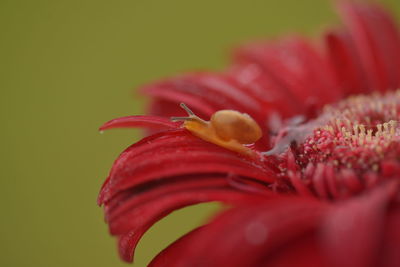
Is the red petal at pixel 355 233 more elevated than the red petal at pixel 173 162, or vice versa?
the red petal at pixel 173 162

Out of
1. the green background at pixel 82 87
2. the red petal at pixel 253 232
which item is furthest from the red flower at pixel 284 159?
the green background at pixel 82 87

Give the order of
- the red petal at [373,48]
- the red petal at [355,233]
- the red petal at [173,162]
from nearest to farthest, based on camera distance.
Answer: the red petal at [355,233]
the red petal at [173,162]
the red petal at [373,48]

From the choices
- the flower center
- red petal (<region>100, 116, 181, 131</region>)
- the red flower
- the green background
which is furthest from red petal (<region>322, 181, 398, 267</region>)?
the green background

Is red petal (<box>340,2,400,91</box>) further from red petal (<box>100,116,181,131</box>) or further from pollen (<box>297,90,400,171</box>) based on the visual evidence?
red petal (<box>100,116,181,131</box>)

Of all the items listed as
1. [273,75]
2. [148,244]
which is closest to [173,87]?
[273,75]

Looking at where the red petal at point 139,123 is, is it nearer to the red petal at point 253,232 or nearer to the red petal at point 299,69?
the red petal at point 253,232

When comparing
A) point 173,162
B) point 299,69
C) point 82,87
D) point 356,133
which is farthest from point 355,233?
point 82,87

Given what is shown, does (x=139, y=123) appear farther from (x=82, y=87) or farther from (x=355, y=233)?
(x=82, y=87)
